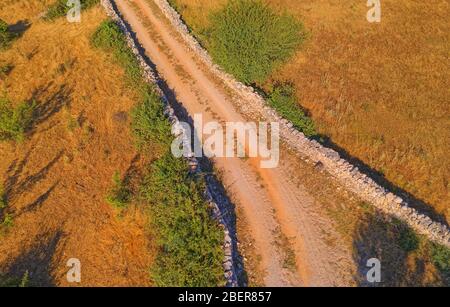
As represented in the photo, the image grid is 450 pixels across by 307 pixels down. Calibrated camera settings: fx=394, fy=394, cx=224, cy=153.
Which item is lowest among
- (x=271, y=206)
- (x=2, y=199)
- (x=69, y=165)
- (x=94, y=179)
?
(x=271, y=206)

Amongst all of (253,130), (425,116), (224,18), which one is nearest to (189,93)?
(253,130)

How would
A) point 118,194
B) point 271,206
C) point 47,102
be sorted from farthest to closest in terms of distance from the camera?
point 47,102
point 118,194
point 271,206

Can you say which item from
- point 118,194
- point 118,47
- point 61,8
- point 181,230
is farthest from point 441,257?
point 61,8

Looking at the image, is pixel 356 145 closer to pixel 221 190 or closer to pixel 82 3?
pixel 221 190

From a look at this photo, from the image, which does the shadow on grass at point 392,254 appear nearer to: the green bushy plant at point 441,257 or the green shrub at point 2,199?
the green bushy plant at point 441,257

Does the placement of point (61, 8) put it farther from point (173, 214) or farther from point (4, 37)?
point (173, 214)

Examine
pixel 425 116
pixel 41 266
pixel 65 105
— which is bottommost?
pixel 41 266
